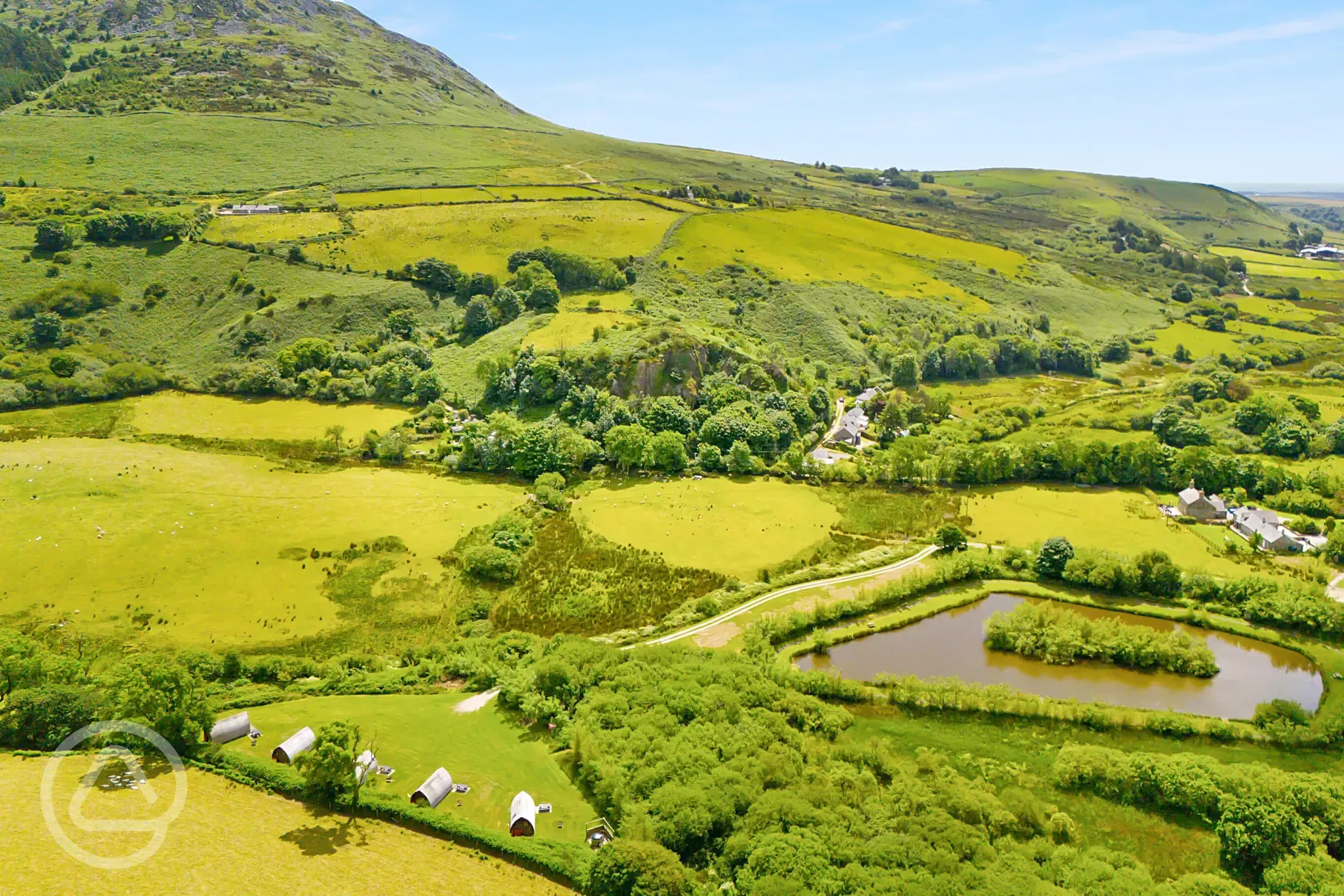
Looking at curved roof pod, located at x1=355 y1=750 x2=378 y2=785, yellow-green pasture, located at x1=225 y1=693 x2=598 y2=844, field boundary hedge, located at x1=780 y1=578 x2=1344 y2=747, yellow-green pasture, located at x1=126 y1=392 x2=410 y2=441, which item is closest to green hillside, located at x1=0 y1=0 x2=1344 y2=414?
yellow-green pasture, located at x1=126 y1=392 x2=410 y2=441

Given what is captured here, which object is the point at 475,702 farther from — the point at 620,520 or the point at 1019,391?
the point at 1019,391

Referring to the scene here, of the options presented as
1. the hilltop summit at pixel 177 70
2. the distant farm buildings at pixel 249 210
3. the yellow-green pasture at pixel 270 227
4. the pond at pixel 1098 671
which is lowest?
the pond at pixel 1098 671

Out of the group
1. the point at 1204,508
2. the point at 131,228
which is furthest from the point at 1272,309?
the point at 131,228

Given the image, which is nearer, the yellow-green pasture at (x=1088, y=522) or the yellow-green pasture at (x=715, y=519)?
the yellow-green pasture at (x=715, y=519)

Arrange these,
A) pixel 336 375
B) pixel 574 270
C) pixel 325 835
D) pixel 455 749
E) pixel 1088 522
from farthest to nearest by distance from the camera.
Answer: pixel 574 270 → pixel 336 375 → pixel 1088 522 → pixel 455 749 → pixel 325 835

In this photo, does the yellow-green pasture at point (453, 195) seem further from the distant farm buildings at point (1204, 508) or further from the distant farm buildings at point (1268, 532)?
the distant farm buildings at point (1268, 532)

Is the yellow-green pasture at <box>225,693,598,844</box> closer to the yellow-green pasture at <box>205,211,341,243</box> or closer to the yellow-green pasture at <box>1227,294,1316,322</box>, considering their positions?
the yellow-green pasture at <box>205,211,341,243</box>

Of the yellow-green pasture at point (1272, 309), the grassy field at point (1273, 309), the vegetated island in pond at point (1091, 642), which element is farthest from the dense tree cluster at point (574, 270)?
the yellow-green pasture at point (1272, 309)
